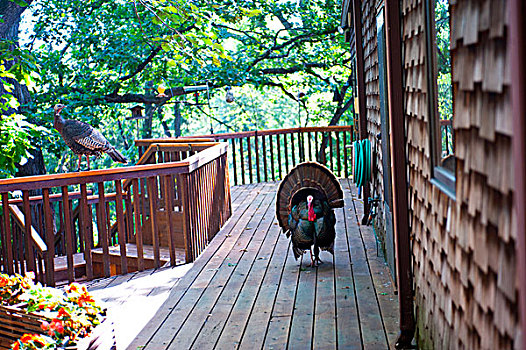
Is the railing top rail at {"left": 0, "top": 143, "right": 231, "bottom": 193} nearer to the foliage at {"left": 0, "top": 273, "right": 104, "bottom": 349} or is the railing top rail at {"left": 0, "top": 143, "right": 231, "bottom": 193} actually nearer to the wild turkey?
the wild turkey

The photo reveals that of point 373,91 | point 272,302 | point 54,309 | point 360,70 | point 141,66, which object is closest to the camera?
point 54,309

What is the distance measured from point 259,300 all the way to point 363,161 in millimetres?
2325

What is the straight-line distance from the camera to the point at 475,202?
1.83 meters

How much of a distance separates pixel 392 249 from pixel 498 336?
2.95 metres

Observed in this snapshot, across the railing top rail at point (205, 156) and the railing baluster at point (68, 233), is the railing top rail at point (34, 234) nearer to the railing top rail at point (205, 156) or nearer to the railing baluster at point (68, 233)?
the railing baluster at point (68, 233)

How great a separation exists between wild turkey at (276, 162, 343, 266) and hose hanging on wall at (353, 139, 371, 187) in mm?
969

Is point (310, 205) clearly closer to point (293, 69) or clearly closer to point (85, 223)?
point (85, 223)

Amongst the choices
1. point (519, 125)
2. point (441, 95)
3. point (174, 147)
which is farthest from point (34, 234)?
point (519, 125)

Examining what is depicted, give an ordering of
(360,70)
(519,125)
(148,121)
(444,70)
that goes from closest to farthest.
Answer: (519,125) < (444,70) < (360,70) < (148,121)

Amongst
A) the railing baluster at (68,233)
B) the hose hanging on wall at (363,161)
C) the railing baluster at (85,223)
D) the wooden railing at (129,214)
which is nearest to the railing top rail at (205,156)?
the wooden railing at (129,214)

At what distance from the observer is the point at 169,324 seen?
4125 mm

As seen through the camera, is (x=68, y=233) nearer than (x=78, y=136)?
Yes

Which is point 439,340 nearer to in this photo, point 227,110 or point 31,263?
point 31,263

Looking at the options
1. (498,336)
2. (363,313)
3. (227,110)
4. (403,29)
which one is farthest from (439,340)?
(227,110)
